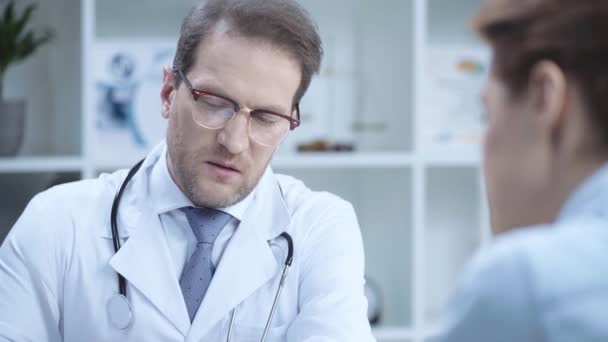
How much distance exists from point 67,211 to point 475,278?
940 millimetres

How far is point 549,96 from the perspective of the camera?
2.20 feet

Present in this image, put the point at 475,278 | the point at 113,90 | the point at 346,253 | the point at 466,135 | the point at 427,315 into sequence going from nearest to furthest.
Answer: the point at 475,278
the point at 346,253
the point at 113,90
the point at 466,135
the point at 427,315

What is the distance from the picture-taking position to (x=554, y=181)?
69 centimetres

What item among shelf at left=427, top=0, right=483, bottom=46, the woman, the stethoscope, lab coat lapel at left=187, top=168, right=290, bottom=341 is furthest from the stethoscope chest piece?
shelf at left=427, top=0, right=483, bottom=46

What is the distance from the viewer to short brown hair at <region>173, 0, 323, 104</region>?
4.42 ft

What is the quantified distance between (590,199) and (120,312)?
2.79ft

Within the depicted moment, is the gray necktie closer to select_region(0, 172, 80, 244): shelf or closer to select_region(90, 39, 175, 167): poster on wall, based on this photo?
select_region(90, 39, 175, 167): poster on wall

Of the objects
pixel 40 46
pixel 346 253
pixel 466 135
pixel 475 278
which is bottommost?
pixel 466 135

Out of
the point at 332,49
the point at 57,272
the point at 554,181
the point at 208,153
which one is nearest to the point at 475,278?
the point at 554,181

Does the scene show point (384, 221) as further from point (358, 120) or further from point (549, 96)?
point (549, 96)

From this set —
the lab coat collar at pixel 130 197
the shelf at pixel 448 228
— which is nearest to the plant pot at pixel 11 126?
the lab coat collar at pixel 130 197

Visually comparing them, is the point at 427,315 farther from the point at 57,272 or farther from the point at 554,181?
the point at 554,181

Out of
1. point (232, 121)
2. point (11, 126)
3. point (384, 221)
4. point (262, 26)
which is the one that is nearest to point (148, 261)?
point (232, 121)

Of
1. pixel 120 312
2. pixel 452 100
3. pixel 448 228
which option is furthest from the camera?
pixel 448 228
